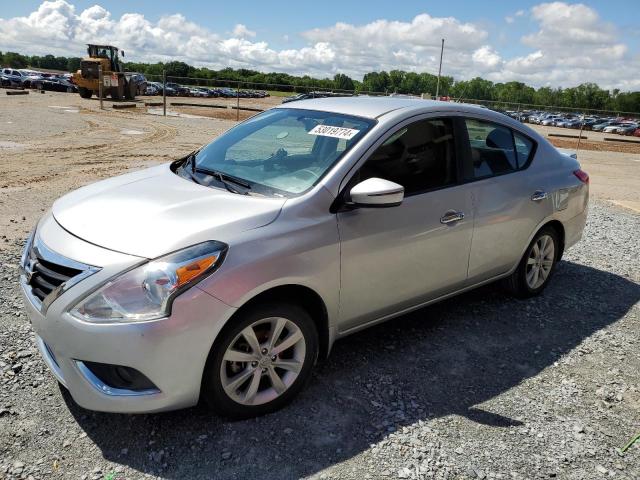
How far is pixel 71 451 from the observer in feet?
8.99

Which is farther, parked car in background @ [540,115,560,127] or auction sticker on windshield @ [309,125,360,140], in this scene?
parked car in background @ [540,115,560,127]

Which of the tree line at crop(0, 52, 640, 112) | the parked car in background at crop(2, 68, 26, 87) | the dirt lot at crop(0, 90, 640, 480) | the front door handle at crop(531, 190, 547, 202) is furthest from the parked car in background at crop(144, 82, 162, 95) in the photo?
the front door handle at crop(531, 190, 547, 202)

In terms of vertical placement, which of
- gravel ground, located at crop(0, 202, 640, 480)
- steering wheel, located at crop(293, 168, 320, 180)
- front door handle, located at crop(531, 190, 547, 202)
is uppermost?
steering wheel, located at crop(293, 168, 320, 180)

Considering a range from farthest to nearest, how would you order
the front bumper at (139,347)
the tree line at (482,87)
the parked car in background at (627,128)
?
the tree line at (482,87) < the parked car in background at (627,128) < the front bumper at (139,347)

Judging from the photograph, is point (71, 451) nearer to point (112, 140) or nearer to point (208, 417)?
point (208, 417)

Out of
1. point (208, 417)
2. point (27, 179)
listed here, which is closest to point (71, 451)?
point (208, 417)

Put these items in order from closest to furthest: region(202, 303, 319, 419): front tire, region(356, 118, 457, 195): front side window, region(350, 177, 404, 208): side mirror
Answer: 1. region(202, 303, 319, 419): front tire
2. region(350, 177, 404, 208): side mirror
3. region(356, 118, 457, 195): front side window

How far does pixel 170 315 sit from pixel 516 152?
323 cm

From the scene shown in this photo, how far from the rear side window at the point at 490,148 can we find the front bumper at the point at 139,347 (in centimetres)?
233

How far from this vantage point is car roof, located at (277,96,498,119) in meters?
3.75

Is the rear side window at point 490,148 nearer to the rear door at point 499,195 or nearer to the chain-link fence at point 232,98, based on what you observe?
the rear door at point 499,195

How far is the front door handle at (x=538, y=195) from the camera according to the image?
4496 millimetres

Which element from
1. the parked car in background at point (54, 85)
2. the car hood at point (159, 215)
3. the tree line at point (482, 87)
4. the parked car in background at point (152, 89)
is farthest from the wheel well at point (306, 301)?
the tree line at point (482, 87)

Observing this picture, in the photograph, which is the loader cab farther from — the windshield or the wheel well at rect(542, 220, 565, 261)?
the wheel well at rect(542, 220, 565, 261)
